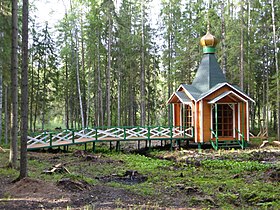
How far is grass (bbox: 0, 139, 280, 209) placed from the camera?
6.27 meters

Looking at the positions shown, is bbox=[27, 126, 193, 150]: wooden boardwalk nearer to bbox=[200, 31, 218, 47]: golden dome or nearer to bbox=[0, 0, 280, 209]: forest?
bbox=[0, 0, 280, 209]: forest

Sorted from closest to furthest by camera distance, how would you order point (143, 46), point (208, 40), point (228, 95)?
point (228, 95), point (208, 40), point (143, 46)

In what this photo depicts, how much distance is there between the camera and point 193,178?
8703 millimetres

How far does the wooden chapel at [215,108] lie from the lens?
15.1m

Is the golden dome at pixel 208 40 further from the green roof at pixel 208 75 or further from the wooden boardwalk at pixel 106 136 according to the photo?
the wooden boardwalk at pixel 106 136

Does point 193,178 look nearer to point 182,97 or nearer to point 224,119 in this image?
point 224,119

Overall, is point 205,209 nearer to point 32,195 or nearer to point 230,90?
point 32,195

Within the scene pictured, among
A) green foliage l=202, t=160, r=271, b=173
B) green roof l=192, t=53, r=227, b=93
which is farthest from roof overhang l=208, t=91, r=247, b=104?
green foliage l=202, t=160, r=271, b=173

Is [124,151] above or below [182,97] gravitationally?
below

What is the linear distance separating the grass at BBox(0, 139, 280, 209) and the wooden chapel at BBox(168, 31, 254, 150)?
8.35ft

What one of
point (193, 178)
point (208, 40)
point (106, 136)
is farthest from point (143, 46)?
point (193, 178)

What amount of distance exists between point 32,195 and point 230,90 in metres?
11.6

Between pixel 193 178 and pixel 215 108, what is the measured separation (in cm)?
663

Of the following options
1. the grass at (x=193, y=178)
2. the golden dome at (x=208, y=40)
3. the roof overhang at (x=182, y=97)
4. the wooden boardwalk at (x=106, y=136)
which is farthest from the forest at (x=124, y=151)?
the roof overhang at (x=182, y=97)
